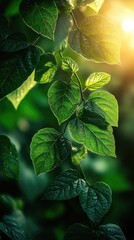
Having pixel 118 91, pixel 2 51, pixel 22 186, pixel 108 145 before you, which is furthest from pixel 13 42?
pixel 118 91

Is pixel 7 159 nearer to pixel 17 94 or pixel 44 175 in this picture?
pixel 17 94

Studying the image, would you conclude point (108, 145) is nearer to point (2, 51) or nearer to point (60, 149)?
point (60, 149)

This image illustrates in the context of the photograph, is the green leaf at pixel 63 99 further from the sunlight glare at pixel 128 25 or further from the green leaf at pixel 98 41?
the sunlight glare at pixel 128 25

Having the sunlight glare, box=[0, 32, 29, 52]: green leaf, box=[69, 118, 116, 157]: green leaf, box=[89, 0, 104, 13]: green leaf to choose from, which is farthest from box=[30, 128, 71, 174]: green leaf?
the sunlight glare

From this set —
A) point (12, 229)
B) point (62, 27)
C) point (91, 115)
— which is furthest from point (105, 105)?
point (12, 229)

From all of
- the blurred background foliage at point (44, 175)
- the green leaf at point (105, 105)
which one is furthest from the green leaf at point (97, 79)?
the blurred background foliage at point (44, 175)

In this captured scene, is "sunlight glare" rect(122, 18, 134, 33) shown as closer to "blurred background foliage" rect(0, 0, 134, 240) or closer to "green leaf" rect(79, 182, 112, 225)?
"blurred background foliage" rect(0, 0, 134, 240)
